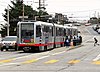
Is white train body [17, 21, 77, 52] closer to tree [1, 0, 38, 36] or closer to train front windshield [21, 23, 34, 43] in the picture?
train front windshield [21, 23, 34, 43]

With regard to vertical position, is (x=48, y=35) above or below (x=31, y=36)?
below

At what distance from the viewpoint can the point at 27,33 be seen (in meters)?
38.7

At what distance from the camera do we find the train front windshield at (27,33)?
3852 centimetres

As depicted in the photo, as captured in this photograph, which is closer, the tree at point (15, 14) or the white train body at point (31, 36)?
the white train body at point (31, 36)

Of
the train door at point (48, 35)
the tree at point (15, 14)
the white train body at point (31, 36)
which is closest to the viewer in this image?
the white train body at point (31, 36)

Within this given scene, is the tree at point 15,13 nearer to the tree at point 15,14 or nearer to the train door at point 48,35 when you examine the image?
the tree at point 15,14

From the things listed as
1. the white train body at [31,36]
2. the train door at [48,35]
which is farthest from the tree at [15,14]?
the white train body at [31,36]

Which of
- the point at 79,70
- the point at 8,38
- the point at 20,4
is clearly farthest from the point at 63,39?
the point at 20,4

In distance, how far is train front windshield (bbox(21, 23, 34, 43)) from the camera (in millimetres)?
38519

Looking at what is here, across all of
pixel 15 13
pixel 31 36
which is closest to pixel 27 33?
pixel 31 36

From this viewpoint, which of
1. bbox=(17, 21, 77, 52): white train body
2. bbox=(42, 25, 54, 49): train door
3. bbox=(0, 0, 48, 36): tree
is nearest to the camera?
bbox=(17, 21, 77, 52): white train body

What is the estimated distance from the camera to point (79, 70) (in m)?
19.0

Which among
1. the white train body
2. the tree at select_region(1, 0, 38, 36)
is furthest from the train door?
the tree at select_region(1, 0, 38, 36)

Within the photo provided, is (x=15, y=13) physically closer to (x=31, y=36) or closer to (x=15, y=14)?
(x=15, y=14)
